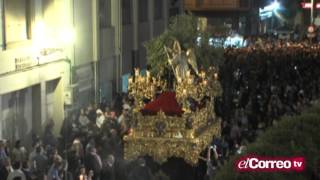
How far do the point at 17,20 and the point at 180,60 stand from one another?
7.42 metres

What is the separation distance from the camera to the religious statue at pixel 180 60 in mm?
20547

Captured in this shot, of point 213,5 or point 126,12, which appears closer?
point 126,12

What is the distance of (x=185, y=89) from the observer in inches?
781

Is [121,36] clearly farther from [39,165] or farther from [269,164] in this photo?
[269,164]

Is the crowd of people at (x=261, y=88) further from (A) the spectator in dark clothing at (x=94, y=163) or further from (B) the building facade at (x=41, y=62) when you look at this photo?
(B) the building facade at (x=41, y=62)

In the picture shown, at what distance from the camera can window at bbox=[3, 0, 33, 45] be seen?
25.2 meters

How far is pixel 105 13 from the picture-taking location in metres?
34.4

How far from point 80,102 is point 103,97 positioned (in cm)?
272

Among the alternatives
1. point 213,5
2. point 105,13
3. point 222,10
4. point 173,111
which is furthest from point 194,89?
point 222,10

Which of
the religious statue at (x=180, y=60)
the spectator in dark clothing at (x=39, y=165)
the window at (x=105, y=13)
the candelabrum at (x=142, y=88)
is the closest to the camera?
the spectator in dark clothing at (x=39, y=165)

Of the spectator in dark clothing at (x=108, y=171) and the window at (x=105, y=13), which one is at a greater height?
the window at (x=105, y=13)

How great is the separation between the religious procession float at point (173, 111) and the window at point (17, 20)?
6.10 m

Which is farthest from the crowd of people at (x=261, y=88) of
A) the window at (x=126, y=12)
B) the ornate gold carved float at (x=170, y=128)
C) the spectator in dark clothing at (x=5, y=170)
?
the spectator in dark clothing at (x=5, y=170)

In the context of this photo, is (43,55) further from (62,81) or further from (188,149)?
(188,149)
